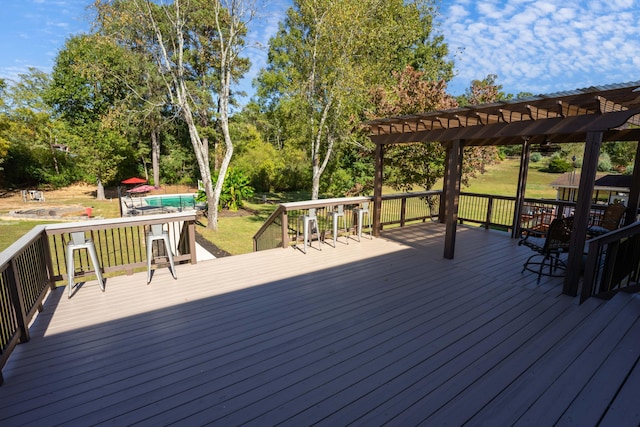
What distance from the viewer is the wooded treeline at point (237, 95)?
10367 mm

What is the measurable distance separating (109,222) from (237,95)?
1842cm

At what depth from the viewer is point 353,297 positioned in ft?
12.0

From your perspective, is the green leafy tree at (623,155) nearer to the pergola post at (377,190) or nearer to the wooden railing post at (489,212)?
the wooden railing post at (489,212)


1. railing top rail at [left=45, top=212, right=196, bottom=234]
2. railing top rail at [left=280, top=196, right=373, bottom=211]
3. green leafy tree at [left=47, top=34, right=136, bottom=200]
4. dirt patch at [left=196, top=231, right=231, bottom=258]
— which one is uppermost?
green leafy tree at [left=47, top=34, right=136, bottom=200]

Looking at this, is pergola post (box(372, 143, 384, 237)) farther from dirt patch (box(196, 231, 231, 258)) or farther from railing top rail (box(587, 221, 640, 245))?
dirt patch (box(196, 231, 231, 258))

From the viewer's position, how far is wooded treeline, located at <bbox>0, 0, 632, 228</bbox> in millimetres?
10367

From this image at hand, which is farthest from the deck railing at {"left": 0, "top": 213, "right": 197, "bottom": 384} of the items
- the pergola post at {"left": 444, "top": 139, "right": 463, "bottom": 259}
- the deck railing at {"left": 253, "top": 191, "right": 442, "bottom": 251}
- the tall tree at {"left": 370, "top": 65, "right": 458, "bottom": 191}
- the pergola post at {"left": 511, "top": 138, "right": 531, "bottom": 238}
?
the tall tree at {"left": 370, "top": 65, "right": 458, "bottom": 191}

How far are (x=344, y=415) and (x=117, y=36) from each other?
12658 mm

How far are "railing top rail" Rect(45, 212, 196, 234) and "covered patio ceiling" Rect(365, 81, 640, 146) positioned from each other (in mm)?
3658

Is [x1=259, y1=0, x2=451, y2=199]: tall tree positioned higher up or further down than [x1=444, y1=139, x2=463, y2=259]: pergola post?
higher up

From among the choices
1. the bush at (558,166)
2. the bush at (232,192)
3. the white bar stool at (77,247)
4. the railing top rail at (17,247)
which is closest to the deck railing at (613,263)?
the railing top rail at (17,247)

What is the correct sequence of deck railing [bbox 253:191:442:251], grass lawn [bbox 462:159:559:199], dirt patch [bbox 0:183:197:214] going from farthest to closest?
1. grass lawn [bbox 462:159:559:199]
2. dirt patch [bbox 0:183:197:214]
3. deck railing [bbox 253:191:442:251]

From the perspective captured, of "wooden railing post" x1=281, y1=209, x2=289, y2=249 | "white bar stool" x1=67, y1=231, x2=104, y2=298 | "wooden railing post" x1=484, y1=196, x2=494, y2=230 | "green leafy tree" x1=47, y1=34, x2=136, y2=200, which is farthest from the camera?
"green leafy tree" x1=47, y1=34, x2=136, y2=200

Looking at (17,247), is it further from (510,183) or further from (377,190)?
(510,183)
